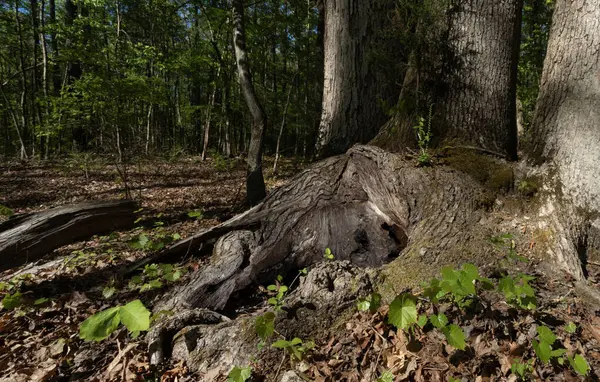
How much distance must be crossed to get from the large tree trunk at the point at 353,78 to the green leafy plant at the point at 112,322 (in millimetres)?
2902

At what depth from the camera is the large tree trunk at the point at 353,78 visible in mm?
3742

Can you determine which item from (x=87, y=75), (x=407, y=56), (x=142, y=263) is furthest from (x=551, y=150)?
(x=87, y=75)

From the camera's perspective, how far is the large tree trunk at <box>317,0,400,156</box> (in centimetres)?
374

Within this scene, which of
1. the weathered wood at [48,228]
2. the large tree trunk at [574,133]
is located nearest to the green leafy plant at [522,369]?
the large tree trunk at [574,133]

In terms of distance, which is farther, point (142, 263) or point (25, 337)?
point (142, 263)

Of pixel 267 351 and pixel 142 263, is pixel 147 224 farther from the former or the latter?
pixel 267 351

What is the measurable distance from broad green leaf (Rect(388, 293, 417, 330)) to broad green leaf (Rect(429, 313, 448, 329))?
0.52ft

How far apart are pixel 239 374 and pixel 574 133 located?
9.03 ft

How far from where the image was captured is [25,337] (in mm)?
2203

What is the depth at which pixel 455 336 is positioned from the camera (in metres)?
1.51

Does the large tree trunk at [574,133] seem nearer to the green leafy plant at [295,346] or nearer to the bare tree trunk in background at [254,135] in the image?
the green leafy plant at [295,346]

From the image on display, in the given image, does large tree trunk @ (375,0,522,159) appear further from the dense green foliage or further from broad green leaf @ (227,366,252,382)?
the dense green foliage

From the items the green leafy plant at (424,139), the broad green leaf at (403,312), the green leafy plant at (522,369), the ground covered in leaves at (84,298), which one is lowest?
the ground covered in leaves at (84,298)

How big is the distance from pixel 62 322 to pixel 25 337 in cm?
22
